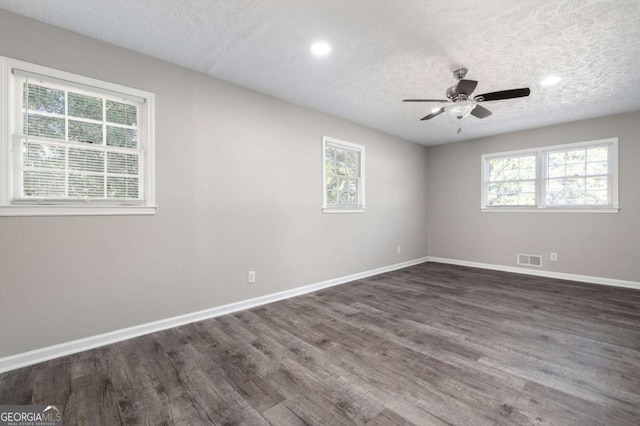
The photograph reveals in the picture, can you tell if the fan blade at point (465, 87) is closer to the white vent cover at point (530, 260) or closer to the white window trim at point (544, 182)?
the white window trim at point (544, 182)

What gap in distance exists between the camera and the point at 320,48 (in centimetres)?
259

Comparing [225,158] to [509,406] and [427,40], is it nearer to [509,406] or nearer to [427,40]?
[427,40]

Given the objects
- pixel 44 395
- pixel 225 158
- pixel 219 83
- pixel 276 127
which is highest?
pixel 219 83

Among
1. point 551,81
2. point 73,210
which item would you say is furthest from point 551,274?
point 73,210

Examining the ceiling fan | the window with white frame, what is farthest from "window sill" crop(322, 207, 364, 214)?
the ceiling fan

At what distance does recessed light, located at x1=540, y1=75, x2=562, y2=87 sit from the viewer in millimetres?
3119

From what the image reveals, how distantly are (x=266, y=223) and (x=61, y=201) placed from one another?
1.98 m

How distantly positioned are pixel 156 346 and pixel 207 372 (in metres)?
0.72

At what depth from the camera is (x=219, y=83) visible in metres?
3.20

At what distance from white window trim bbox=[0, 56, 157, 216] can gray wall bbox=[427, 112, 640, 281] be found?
19.0 feet

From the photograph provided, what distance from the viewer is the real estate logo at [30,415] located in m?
1.56

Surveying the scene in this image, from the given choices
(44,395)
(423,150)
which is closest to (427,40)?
(44,395)

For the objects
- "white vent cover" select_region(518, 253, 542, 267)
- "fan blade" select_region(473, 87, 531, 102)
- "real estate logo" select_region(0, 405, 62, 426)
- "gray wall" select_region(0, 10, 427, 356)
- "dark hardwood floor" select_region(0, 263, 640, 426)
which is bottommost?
"real estate logo" select_region(0, 405, 62, 426)

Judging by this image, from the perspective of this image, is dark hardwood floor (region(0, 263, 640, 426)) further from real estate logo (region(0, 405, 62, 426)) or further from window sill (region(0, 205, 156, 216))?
window sill (region(0, 205, 156, 216))
